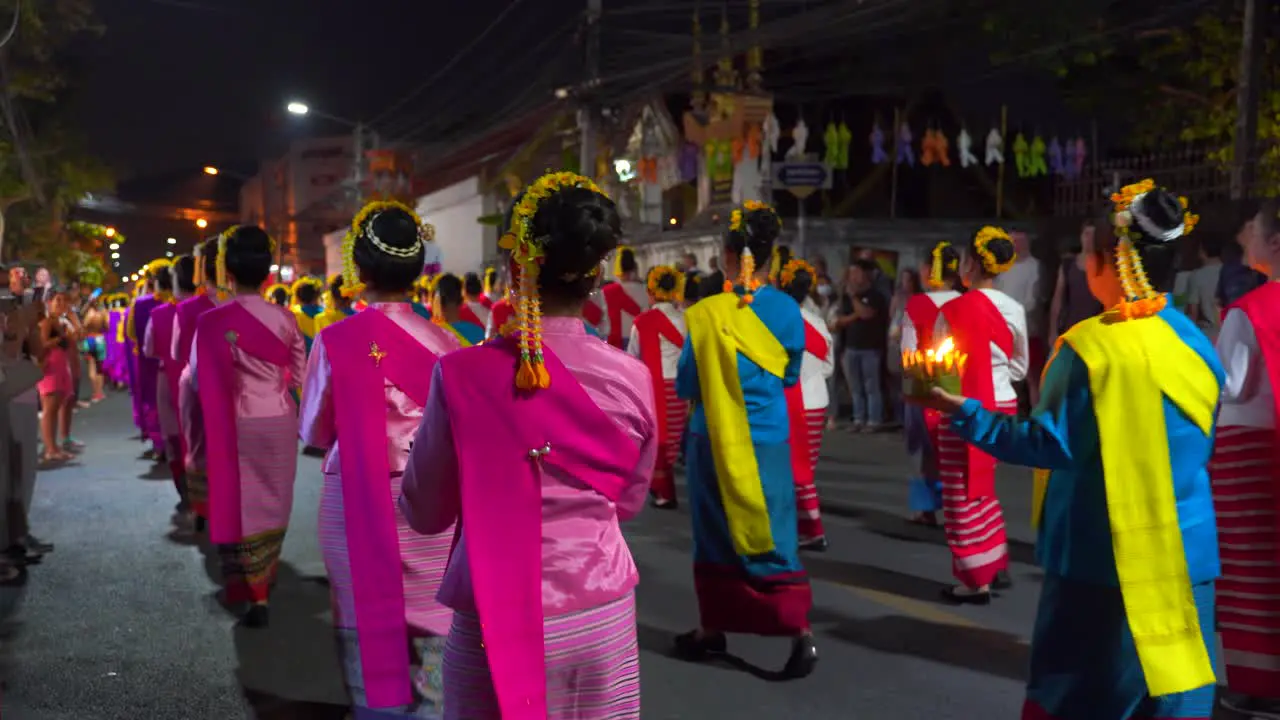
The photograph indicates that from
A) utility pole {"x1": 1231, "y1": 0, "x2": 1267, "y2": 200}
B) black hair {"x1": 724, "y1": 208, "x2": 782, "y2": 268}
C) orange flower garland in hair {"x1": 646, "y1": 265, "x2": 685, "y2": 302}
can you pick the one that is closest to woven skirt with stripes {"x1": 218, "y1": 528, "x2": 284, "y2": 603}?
black hair {"x1": 724, "y1": 208, "x2": 782, "y2": 268}

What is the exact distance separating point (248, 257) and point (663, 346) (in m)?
4.28

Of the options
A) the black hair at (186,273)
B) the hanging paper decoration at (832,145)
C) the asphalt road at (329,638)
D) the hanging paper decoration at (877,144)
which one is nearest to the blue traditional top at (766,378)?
the asphalt road at (329,638)

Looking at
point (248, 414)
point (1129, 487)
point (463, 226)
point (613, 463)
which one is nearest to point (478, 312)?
point (248, 414)

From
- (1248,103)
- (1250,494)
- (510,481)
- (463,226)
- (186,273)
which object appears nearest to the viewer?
(510,481)

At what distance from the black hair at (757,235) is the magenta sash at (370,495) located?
179 cm

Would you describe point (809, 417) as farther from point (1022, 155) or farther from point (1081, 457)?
point (1022, 155)

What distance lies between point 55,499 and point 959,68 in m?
16.3

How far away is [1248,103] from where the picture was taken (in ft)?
40.9

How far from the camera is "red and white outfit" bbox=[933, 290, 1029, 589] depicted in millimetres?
6199

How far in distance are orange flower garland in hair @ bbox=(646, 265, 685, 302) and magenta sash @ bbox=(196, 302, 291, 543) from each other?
4.25m

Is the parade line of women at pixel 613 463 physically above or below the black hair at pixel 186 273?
below

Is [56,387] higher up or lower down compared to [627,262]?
lower down

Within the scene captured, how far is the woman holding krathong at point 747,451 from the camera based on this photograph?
16.2 ft

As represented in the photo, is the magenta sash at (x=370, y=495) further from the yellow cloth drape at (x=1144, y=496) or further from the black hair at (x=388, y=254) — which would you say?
the yellow cloth drape at (x=1144, y=496)
